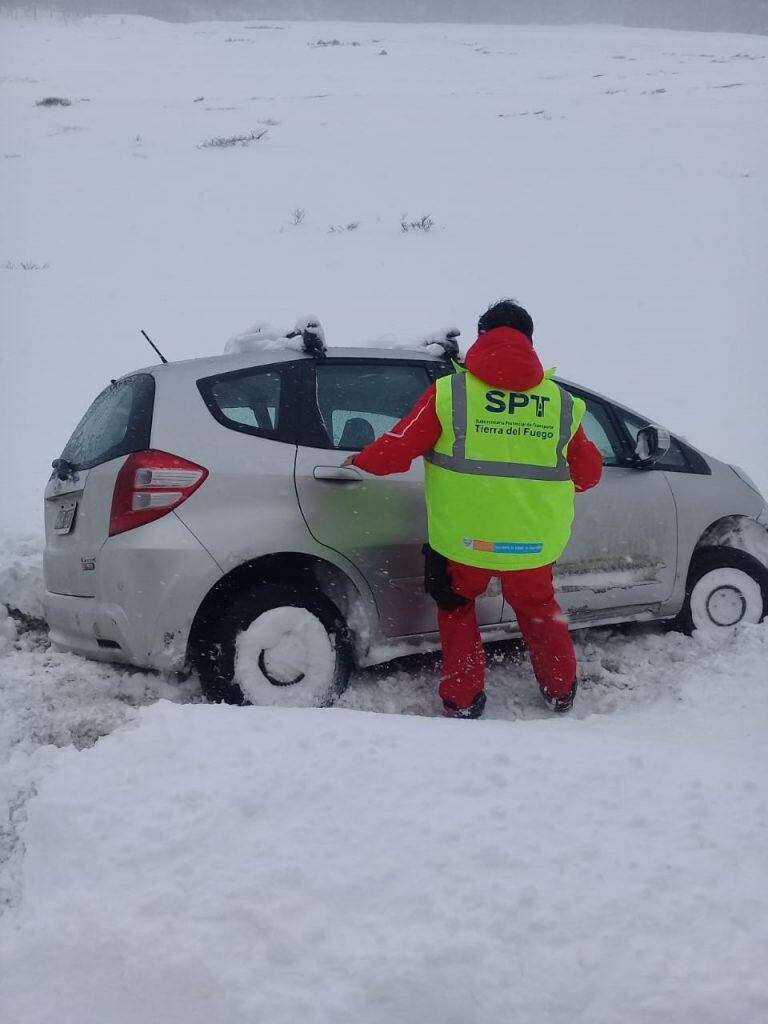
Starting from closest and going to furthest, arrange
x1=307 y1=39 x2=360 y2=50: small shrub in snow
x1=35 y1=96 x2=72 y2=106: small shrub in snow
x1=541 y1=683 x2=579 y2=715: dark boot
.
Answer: x1=541 y1=683 x2=579 y2=715: dark boot → x1=35 y1=96 x2=72 y2=106: small shrub in snow → x1=307 y1=39 x2=360 y2=50: small shrub in snow

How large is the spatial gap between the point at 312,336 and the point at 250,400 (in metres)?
0.41

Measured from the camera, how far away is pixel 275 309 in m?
13.8

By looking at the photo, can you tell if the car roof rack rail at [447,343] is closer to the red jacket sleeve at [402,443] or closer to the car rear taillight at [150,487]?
the red jacket sleeve at [402,443]

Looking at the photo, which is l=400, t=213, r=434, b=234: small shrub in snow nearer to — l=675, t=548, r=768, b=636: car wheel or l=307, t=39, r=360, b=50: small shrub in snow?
l=675, t=548, r=768, b=636: car wheel

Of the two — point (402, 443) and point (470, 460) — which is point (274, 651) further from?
point (470, 460)

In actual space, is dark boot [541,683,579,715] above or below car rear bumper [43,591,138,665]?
below

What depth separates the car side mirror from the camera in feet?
13.8

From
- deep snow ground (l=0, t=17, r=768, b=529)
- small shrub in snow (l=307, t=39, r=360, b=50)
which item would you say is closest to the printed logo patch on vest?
deep snow ground (l=0, t=17, r=768, b=529)

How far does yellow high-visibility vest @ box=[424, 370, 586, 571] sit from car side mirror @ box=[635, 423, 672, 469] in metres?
0.79

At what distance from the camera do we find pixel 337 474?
145 inches

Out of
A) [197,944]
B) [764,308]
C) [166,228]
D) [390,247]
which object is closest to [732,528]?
[197,944]

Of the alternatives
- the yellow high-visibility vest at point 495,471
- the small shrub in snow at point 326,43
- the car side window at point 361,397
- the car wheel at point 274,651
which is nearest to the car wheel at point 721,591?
the yellow high-visibility vest at point 495,471

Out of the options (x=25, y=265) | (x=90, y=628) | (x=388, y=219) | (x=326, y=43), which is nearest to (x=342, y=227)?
(x=388, y=219)

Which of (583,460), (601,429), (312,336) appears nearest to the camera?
(583,460)
